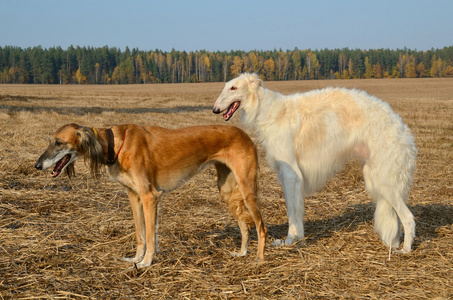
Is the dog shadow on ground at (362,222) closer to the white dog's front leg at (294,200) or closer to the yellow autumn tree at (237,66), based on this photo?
the white dog's front leg at (294,200)

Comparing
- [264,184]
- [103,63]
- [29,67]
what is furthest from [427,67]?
[264,184]

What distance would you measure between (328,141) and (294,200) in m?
0.91

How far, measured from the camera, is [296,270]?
437 centimetres

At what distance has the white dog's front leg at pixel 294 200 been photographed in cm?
544

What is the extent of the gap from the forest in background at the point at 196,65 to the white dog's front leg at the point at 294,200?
115m

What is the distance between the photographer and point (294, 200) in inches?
216

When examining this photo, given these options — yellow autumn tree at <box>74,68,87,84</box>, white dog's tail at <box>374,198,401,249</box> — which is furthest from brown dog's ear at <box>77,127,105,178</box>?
yellow autumn tree at <box>74,68,87,84</box>

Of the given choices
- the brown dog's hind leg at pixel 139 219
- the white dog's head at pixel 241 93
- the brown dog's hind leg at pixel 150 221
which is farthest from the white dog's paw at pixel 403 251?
the brown dog's hind leg at pixel 139 219

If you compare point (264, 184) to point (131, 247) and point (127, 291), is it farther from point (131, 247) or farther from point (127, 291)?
point (127, 291)

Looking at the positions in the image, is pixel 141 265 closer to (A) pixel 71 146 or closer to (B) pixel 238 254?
(B) pixel 238 254

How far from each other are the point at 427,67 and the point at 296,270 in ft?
460

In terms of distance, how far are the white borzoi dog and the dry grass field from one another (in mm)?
454

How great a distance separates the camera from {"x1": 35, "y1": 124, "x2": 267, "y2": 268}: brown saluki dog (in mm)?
4500

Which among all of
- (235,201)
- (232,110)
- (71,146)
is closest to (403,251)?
(235,201)
